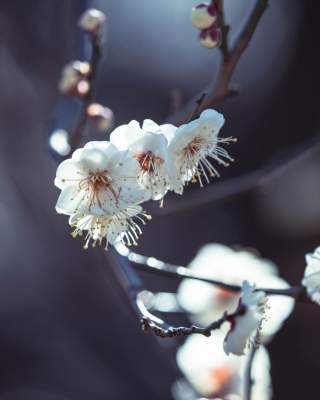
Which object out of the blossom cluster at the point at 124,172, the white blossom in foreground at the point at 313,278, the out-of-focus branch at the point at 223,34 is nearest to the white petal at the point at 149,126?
the blossom cluster at the point at 124,172

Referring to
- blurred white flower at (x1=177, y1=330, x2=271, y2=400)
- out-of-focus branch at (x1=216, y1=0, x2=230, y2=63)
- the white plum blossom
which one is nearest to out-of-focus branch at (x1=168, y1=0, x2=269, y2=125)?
out-of-focus branch at (x1=216, y1=0, x2=230, y2=63)

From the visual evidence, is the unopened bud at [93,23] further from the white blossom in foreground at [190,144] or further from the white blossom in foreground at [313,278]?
the white blossom in foreground at [313,278]

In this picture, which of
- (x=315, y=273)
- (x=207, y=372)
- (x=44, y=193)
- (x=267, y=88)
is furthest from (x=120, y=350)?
(x=267, y=88)

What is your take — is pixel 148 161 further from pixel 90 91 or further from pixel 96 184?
pixel 90 91

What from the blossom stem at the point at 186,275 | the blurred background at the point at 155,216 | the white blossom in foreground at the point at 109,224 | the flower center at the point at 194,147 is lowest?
the white blossom in foreground at the point at 109,224

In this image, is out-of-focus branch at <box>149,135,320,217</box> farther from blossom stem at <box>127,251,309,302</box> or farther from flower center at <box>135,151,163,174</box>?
flower center at <box>135,151,163,174</box>

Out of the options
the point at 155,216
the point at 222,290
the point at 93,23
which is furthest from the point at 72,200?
the point at 155,216
